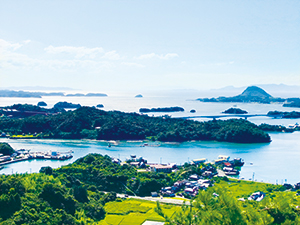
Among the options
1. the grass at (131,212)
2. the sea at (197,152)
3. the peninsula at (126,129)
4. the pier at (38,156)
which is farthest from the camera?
the peninsula at (126,129)

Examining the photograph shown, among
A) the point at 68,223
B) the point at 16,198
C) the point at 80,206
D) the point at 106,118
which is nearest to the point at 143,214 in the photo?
the point at 80,206

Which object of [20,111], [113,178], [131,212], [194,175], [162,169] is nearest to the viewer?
[131,212]

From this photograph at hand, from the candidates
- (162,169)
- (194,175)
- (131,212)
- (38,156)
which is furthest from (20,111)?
(131,212)

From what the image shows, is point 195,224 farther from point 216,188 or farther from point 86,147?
point 86,147

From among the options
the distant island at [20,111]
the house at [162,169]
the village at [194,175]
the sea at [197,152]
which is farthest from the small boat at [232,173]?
the distant island at [20,111]

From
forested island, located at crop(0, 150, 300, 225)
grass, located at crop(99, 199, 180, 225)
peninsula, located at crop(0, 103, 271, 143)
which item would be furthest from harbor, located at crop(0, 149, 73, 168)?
grass, located at crop(99, 199, 180, 225)

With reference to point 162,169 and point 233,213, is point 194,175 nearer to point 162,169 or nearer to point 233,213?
point 162,169

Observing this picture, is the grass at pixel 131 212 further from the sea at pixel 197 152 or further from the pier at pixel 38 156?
the pier at pixel 38 156

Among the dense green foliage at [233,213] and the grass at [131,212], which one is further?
the grass at [131,212]
